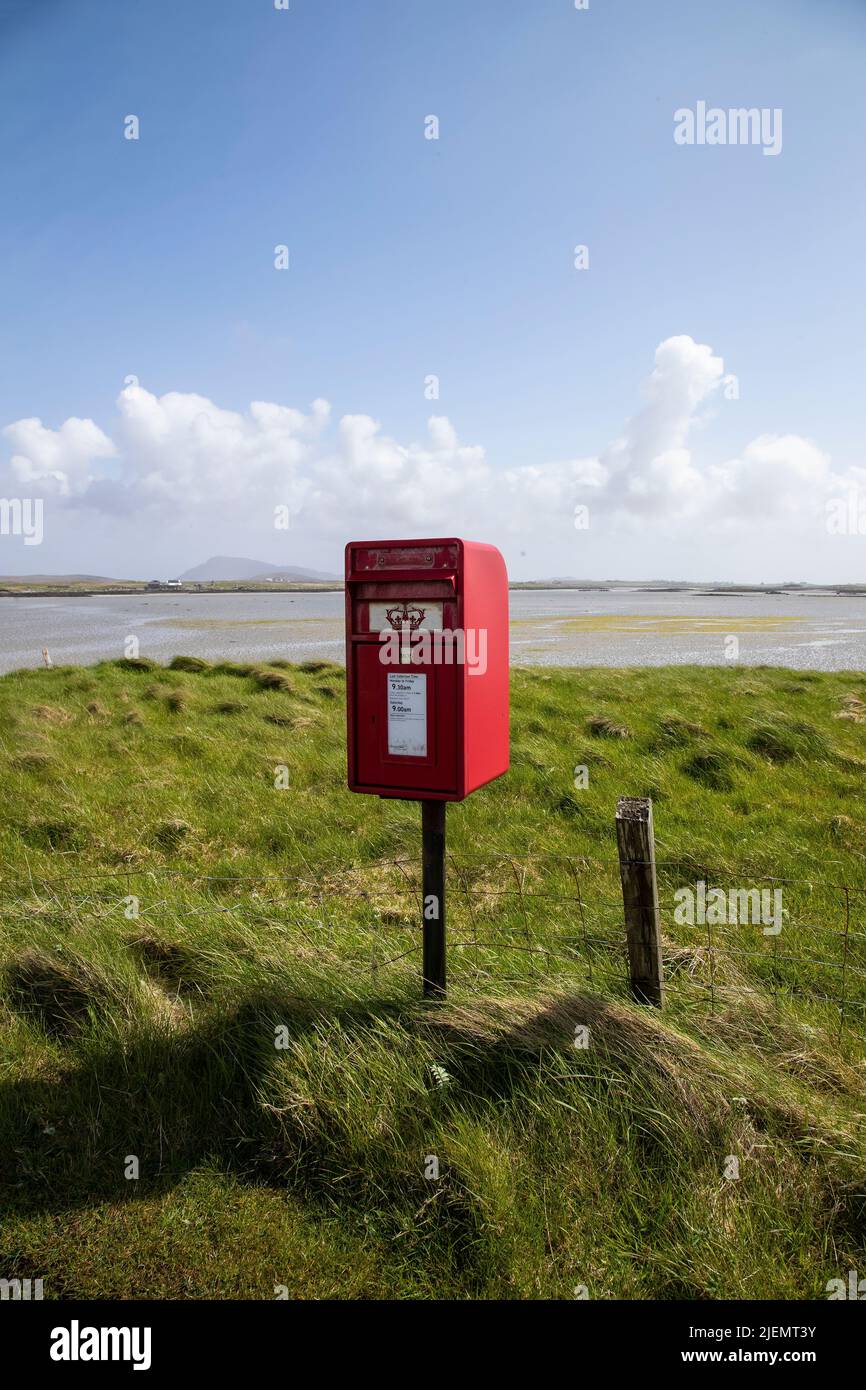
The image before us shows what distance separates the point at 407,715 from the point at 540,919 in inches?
87.0

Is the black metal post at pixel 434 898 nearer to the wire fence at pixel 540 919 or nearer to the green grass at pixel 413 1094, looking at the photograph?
the green grass at pixel 413 1094

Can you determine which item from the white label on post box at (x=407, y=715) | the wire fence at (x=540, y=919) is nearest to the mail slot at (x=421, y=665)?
the white label on post box at (x=407, y=715)

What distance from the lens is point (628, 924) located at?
2.97m

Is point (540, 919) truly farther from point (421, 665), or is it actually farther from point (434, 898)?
point (421, 665)

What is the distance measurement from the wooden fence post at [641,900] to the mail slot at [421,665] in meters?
0.59

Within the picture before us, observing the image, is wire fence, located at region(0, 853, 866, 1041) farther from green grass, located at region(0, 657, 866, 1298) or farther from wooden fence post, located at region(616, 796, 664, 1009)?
wooden fence post, located at region(616, 796, 664, 1009)

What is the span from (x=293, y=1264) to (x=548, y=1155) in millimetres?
802

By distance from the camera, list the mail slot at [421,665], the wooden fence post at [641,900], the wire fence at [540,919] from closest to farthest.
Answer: the mail slot at [421,665]
the wooden fence post at [641,900]
the wire fence at [540,919]

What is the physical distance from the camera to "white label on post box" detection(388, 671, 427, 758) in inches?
113

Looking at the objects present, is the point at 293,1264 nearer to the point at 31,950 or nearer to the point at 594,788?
the point at 31,950

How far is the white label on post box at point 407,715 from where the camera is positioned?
2.87m

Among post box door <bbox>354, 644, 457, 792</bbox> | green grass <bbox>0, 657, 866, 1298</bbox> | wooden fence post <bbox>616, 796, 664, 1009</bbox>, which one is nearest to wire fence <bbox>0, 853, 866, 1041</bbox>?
green grass <bbox>0, 657, 866, 1298</bbox>
